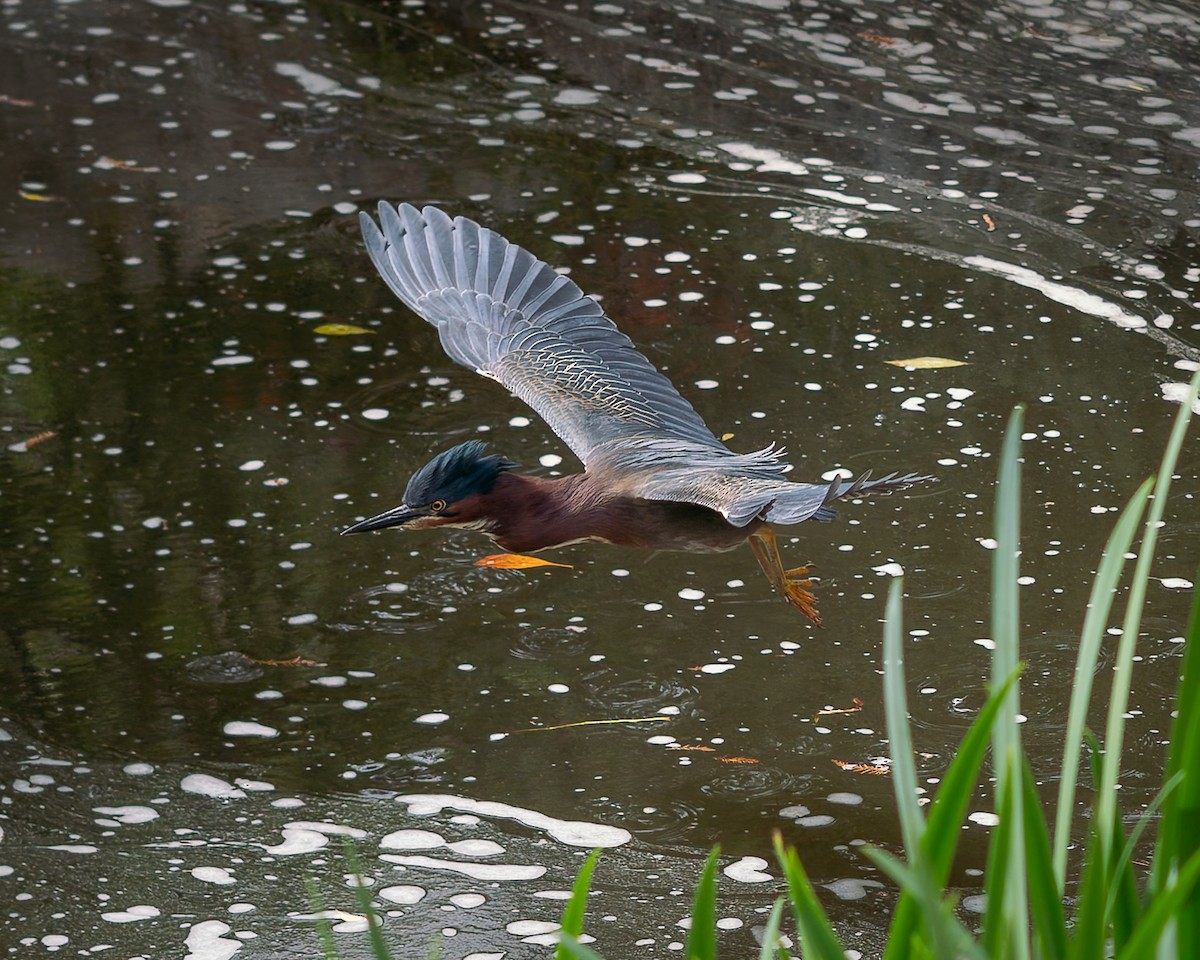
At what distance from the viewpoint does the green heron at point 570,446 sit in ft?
9.42

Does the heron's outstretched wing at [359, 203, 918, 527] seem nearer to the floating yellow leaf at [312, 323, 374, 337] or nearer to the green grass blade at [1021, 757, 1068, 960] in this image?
the floating yellow leaf at [312, 323, 374, 337]

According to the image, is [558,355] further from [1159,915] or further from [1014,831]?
[1159,915]

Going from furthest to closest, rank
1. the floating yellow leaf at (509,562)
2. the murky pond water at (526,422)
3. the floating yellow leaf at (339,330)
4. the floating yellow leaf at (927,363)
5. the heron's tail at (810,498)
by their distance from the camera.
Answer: the floating yellow leaf at (339,330) → the floating yellow leaf at (927,363) → the floating yellow leaf at (509,562) → the murky pond water at (526,422) → the heron's tail at (810,498)

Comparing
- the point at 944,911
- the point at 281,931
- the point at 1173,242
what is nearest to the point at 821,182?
the point at 1173,242

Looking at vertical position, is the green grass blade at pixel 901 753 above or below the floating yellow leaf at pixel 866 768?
above

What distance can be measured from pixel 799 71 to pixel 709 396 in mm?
2624

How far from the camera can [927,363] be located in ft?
15.5

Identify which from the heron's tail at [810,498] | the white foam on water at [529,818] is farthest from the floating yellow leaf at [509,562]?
the heron's tail at [810,498]

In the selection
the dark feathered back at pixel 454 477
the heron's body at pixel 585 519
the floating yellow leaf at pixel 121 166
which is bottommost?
the floating yellow leaf at pixel 121 166

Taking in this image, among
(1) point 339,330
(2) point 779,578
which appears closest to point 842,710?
(2) point 779,578

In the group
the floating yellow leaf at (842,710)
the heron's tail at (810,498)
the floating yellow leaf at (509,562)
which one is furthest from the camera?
the floating yellow leaf at (509,562)

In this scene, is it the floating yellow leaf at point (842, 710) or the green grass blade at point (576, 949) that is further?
the floating yellow leaf at point (842, 710)

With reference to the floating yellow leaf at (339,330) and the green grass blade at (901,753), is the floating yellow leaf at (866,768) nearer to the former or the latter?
the green grass blade at (901,753)

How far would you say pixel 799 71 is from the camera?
6.70 metres
